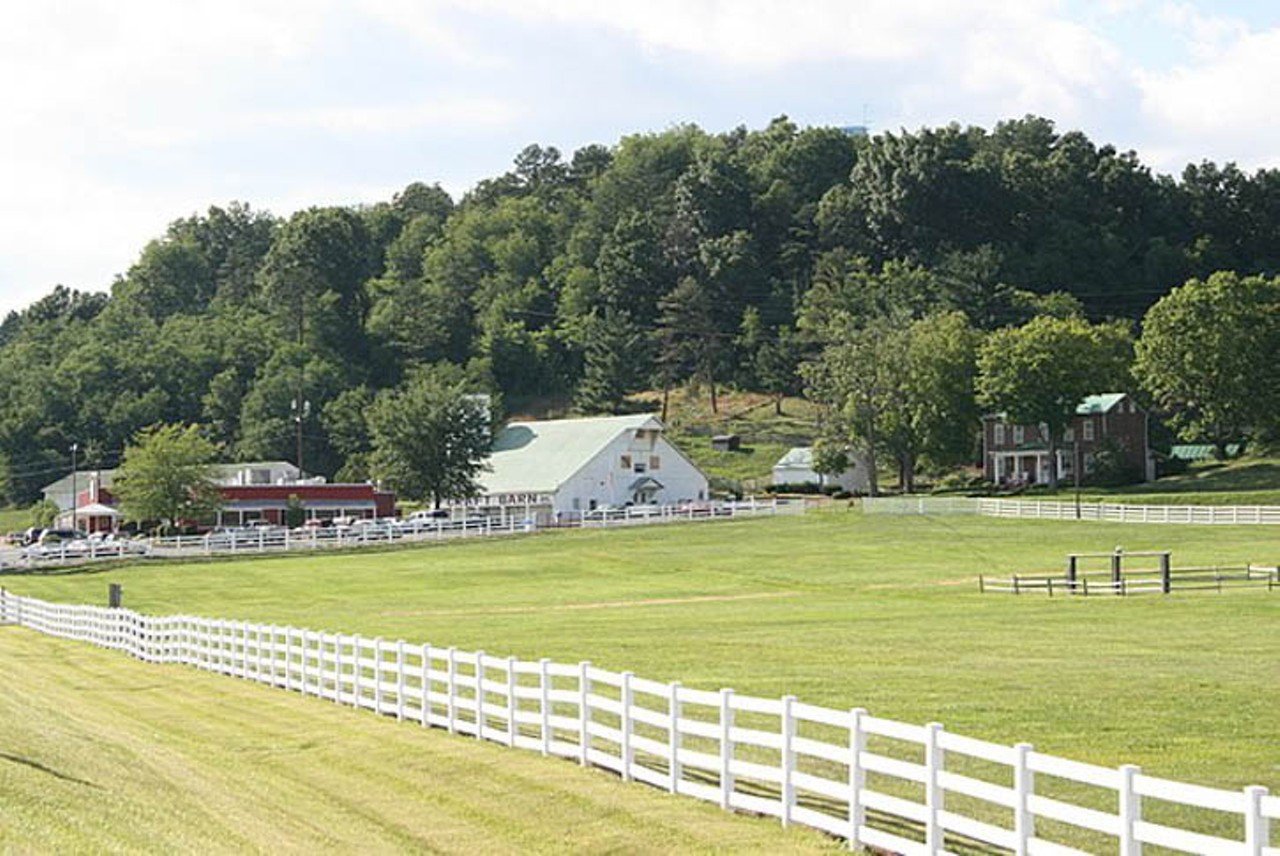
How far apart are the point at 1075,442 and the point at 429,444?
3956 cm

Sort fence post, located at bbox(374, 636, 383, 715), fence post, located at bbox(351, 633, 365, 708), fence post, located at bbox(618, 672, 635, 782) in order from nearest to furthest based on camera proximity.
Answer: fence post, located at bbox(618, 672, 635, 782) < fence post, located at bbox(374, 636, 383, 715) < fence post, located at bbox(351, 633, 365, 708)

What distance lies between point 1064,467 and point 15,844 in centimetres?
11645

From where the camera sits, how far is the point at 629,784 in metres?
21.1

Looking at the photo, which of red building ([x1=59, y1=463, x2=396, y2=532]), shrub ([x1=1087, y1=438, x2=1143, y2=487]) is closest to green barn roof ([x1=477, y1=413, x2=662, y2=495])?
red building ([x1=59, y1=463, x2=396, y2=532])

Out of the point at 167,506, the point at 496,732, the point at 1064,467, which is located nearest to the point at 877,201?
the point at 1064,467

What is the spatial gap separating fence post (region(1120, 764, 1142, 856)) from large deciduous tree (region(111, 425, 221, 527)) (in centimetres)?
9966

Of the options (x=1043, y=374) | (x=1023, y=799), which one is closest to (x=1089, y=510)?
(x=1043, y=374)

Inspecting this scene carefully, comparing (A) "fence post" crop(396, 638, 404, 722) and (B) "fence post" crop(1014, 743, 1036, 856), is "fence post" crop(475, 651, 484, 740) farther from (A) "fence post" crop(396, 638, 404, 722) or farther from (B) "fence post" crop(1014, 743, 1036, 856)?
(B) "fence post" crop(1014, 743, 1036, 856)

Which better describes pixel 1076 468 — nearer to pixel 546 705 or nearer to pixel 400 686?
pixel 400 686

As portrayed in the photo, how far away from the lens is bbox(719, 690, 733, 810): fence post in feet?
61.0

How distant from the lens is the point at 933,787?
50.6ft

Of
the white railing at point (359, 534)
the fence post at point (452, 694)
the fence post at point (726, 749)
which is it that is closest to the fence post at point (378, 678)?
the fence post at point (452, 694)

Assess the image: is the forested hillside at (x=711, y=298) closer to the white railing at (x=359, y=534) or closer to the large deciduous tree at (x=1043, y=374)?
the large deciduous tree at (x=1043, y=374)

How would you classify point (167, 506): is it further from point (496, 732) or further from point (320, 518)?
point (496, 732)
